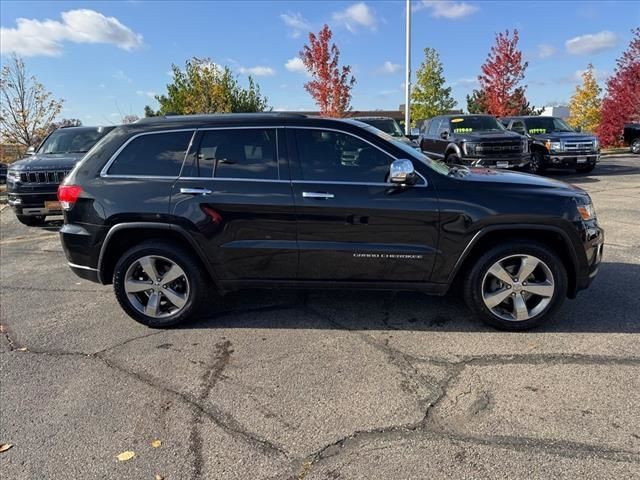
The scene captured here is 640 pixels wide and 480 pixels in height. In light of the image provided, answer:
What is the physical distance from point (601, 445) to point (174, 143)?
3.75m

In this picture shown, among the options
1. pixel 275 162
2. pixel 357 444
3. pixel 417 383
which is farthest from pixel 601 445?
pixel 275 162

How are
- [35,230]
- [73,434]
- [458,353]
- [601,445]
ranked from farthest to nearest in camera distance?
[35,230] → [458,353] → [73,434] → [601,445]

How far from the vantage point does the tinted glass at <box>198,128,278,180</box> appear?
13.5 feet

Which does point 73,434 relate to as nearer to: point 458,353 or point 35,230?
point 458,353

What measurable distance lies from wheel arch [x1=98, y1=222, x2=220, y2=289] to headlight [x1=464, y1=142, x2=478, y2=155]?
32.1 ft

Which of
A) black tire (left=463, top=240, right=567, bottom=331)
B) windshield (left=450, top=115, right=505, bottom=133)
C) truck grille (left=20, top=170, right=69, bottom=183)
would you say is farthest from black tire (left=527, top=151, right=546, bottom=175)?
truck grille (left=20, top=170, right=69, bottom=183)

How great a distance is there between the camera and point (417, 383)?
3307mm

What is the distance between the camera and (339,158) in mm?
4055

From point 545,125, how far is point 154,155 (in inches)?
580

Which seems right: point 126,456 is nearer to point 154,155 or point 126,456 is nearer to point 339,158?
point 154,155

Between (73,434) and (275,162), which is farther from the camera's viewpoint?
(275,162)

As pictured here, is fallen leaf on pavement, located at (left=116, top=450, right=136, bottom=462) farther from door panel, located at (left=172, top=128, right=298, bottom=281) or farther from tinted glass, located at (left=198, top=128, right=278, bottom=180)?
tinted glass, located at (left=198, top=128, right=278, bottom=180)

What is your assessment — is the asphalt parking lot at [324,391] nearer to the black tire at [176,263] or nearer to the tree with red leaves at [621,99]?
the black tire at [176,263]

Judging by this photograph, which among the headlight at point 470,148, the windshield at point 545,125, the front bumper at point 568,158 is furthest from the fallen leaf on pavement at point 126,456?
the windshield at point 545,125
